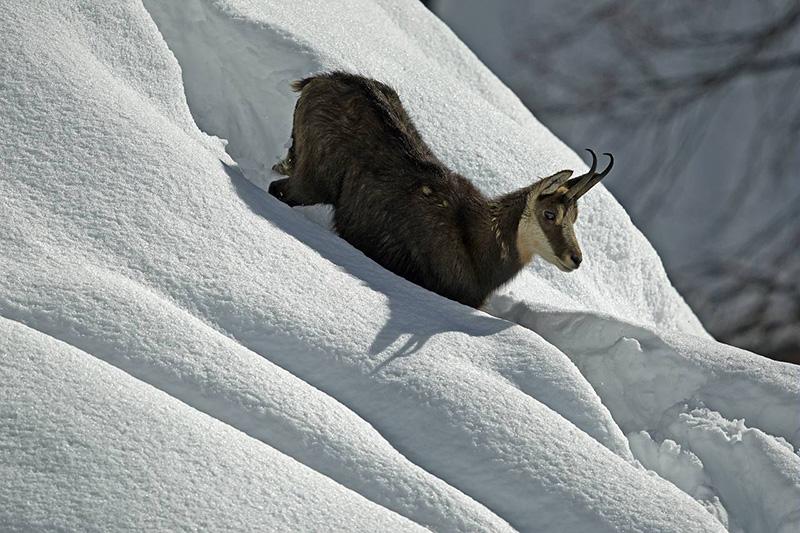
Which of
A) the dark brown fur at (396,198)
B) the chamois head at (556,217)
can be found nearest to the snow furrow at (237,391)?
the dark brown fur at (396,198)

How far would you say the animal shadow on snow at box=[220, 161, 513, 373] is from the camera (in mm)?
4664

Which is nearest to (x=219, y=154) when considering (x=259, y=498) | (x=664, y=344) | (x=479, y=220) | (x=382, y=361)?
(x=479, y=220)

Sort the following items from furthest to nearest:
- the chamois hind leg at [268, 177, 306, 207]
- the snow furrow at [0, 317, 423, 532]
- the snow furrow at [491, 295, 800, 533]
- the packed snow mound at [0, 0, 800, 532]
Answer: the chamois hind leg at [268, 177, 306, 207] → the snow furrow at [491, 295, 800, 533] → the packed snow mound at [0, 0, 800, 532] → the snow furrow at [0, 317, 423, 532]

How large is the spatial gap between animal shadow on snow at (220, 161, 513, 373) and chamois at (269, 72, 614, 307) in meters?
0.30

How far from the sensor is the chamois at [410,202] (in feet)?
18.4

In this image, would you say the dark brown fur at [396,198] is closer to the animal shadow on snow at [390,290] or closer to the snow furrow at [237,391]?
the animal shadow on snow at [390,290]

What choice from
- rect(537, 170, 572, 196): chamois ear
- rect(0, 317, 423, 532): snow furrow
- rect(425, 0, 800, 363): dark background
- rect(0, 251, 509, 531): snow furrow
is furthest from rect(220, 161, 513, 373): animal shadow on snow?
rect(425, 0, 800, 363): dark background

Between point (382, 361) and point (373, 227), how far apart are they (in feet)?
4.47

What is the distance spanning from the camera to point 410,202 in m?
5.65

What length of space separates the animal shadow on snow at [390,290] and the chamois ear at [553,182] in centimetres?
71

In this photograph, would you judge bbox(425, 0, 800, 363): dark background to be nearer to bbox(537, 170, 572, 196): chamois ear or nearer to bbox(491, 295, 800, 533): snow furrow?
bbox(537, 170, 572, 196): chamois ear

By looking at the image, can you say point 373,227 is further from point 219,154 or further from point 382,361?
point 382,361

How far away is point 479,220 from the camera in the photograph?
5738mm

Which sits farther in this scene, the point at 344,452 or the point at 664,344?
the point at 664,344
